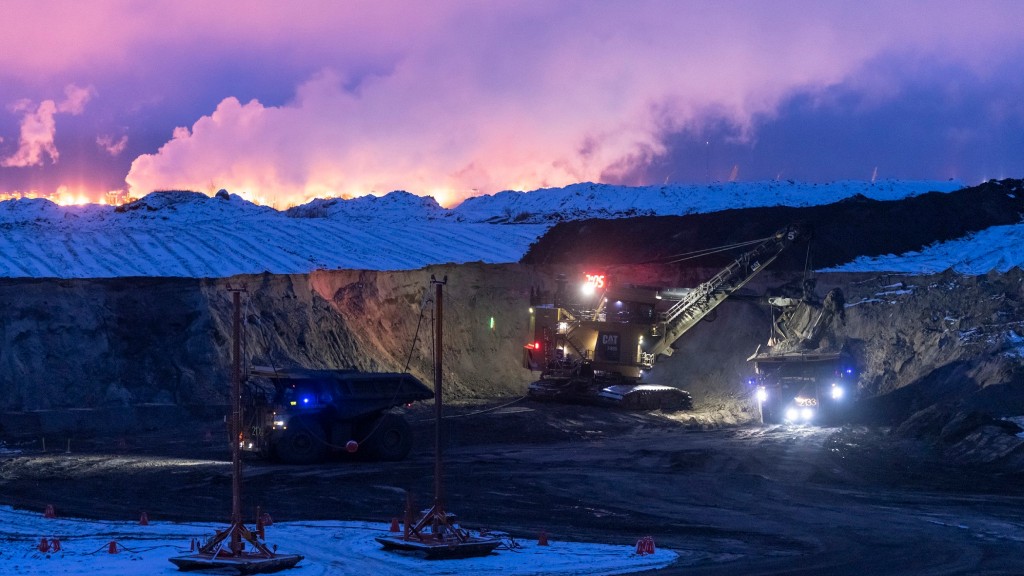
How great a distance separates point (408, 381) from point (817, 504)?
10302 millimetres

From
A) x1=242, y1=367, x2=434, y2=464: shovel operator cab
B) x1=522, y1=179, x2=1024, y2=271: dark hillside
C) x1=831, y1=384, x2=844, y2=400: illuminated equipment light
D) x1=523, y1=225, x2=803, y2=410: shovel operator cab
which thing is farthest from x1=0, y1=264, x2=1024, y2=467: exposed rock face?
x1=242, y1=367, x2=434, y2=464: shovel operator cab

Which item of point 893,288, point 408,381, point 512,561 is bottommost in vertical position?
point 512,561

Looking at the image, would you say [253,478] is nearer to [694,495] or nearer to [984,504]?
[694,495]

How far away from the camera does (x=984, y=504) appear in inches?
843

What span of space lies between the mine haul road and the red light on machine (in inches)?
376

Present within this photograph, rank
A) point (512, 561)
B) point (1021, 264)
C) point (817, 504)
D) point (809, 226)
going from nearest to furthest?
point (512, 561) < point (817, 504) < point (809, 226) < point (1021, 264)

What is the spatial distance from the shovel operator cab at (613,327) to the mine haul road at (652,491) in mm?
7324

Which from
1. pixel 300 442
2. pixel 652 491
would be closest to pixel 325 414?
pixel 300 442

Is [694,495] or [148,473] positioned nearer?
[694,495]

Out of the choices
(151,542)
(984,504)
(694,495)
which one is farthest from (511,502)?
(984,504)

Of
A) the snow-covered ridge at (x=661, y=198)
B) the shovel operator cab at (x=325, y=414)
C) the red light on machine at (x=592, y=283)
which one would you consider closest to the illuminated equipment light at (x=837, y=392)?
the red light on machine at (x=592, y=283)

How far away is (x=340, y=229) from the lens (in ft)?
177

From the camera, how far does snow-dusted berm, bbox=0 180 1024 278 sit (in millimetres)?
42438

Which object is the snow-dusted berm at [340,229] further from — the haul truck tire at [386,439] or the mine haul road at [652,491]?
the haul truck tire at [386,439]
